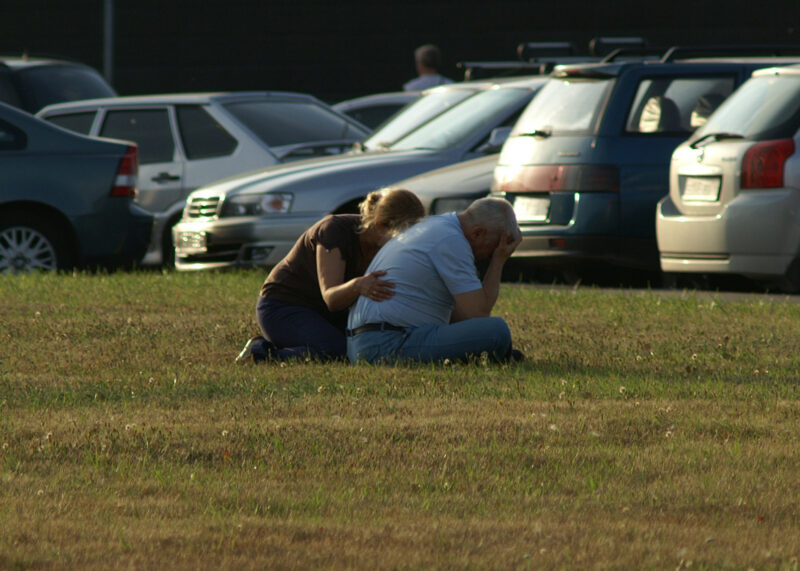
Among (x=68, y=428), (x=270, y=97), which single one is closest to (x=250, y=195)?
(x=270, y=97)

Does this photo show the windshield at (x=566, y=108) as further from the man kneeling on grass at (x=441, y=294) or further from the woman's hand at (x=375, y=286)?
the woman's hand at (x=375, y=286)

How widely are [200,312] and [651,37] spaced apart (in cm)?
1636

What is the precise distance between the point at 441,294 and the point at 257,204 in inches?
223

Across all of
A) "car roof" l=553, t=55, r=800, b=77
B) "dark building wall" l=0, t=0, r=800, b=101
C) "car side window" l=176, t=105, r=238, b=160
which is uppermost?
"car roof" l=553, t=55, r=800, b=77

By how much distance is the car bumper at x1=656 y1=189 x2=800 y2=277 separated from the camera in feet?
33.2

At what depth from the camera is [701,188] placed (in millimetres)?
10562

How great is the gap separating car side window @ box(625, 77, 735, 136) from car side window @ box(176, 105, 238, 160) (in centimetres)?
448

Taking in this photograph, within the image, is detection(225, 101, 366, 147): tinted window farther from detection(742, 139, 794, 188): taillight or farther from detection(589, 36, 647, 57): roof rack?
detection(742, 139, 794, 188): taillight

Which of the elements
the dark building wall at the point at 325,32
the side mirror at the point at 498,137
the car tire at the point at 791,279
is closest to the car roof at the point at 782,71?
the car tire at the point at 791,279

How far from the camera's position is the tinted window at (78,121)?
1553 centimetres

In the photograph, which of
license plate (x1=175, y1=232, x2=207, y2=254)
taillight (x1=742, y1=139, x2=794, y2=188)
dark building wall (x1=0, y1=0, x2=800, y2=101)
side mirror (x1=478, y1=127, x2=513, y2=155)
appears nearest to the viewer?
taillight (x1=742, y1=139, x2=794, y2=188)

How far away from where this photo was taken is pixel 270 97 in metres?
15.1

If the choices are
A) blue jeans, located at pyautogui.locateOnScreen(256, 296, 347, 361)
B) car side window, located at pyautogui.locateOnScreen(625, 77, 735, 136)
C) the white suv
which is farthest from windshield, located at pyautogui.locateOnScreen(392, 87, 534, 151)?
blue jeans, located at pyautogui.locateOnScreen(256, 296, 347, 361)

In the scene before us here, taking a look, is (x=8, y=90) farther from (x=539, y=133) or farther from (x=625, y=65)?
(x=625, y=65)
